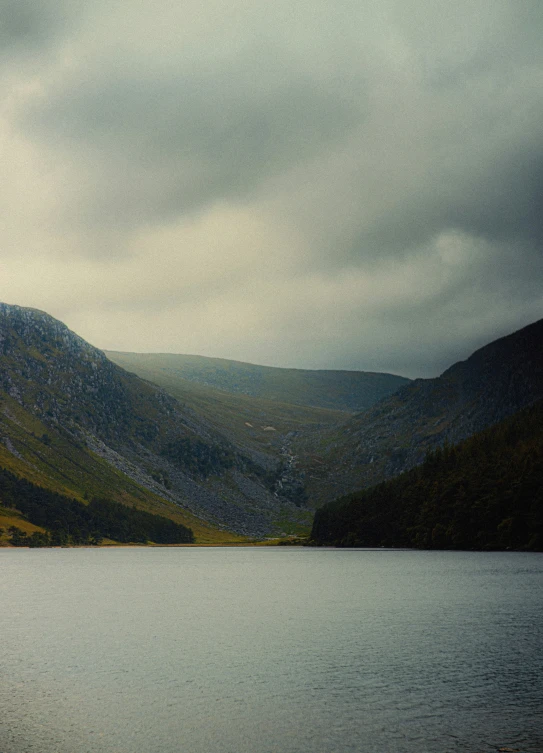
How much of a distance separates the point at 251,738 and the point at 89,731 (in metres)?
8.19

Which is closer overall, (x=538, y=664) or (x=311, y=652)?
(x=538, y=664)

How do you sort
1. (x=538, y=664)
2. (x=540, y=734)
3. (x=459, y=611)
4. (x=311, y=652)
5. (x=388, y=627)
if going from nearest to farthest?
(x=540, y=734) < (x=538, y=664) < (x=311, y=652) < (x=388, y=627) < (x=459, y=611)

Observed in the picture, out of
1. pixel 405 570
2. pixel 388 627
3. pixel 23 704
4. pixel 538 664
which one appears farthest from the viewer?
pixel 405 570

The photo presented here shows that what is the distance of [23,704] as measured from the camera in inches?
1470

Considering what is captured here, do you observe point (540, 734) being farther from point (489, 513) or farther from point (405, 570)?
point (489, 513)

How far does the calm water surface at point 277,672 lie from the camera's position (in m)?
30.9

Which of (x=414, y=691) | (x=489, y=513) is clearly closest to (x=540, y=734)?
(x=414, y=691)

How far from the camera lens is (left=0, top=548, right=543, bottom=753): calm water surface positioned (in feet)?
101

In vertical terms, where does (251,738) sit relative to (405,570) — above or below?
above

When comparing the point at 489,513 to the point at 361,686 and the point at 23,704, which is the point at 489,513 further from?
the point at 23,704

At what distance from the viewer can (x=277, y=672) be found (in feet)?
152

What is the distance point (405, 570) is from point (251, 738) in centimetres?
11520

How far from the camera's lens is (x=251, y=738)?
3047 cm

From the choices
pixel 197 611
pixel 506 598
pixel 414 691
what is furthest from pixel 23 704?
pixel 506 598
